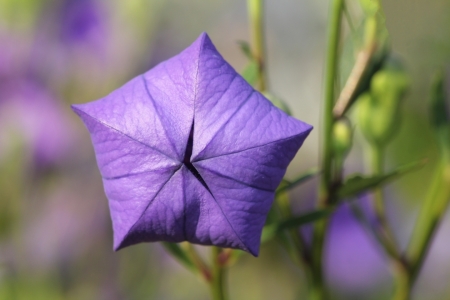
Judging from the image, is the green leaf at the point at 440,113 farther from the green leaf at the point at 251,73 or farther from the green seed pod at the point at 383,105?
the green leaf at the point at 251,73

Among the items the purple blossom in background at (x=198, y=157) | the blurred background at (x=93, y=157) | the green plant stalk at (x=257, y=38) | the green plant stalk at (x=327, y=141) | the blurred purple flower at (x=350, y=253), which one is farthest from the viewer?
the blurred purple flower at (x=350, y=253)

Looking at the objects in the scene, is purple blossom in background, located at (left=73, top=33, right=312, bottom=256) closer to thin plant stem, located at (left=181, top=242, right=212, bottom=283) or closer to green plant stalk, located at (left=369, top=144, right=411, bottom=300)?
thin plant stem, located at (left=181, top=242, right=212, bottom=283)

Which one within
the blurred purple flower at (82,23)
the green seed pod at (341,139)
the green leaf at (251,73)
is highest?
the blurred purple flower at (82,23)

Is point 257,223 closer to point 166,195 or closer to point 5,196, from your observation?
point 166,195

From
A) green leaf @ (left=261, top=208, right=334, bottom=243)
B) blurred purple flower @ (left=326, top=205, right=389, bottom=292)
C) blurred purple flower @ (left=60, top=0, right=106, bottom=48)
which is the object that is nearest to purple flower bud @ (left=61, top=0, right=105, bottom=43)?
blurred purple flower @ (left=60, top=0, right=106, bottom=48)

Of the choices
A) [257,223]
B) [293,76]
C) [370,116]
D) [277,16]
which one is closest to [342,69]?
[370,116]

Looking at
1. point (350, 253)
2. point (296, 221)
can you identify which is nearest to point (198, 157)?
point (296, 221)

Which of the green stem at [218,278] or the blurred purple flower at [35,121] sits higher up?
the blurred purple flower at [35,121]

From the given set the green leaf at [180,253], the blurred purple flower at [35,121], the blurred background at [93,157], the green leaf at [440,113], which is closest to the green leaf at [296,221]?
the green leaf at [180,253]
